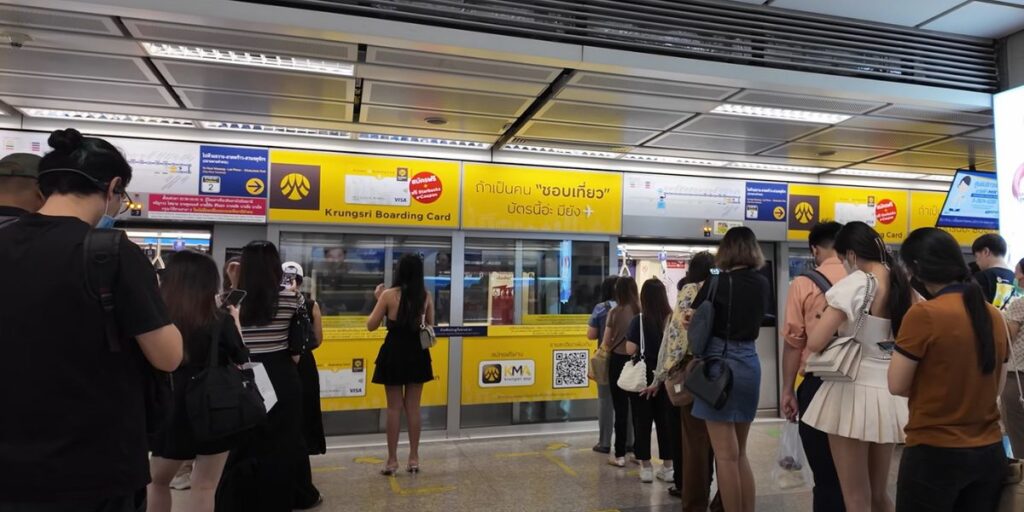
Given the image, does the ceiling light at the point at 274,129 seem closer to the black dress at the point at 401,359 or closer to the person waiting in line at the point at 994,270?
the black dress at the point at 401,359

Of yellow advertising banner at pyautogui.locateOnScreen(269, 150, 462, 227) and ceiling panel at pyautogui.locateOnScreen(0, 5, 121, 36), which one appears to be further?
yellow advertising banner at pyautogui.locateOnScreen(269, 150, 462, 227)

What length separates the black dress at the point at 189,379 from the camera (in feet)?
8.13

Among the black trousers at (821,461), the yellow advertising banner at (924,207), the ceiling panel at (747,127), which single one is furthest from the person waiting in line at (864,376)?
the yellow advertising banner at (924,207)

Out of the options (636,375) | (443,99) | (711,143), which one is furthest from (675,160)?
(443,99)

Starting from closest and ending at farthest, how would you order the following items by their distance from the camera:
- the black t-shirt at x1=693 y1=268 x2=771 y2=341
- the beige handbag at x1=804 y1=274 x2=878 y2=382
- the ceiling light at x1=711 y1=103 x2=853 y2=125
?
the beige handbag at x1=804 y1=274 x2=878 y2=382 → the black t-shirt at x1=693 y1=268 x2=771 y2=341 → the ceiling light at x1=711 y1=103 x2=853 y2=125

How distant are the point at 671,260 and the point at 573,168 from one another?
174 cm

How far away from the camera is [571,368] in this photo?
20.4 feet

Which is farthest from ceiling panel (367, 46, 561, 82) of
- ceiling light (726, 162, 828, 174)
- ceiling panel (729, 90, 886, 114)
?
ceiling light (726, 162, 828, 174)

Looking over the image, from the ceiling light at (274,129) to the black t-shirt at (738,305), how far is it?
12.3ft

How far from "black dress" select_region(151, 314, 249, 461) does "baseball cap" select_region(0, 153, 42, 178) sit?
829 millimetres

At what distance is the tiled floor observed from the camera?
13.3ft

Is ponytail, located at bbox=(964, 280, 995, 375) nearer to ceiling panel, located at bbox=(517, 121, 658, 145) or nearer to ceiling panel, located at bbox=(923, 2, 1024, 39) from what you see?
ceiling panel, located at bbox=(923, 2, 1024, 39)

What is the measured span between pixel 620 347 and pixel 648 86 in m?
2.07

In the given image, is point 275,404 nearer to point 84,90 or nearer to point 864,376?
point 864,376
